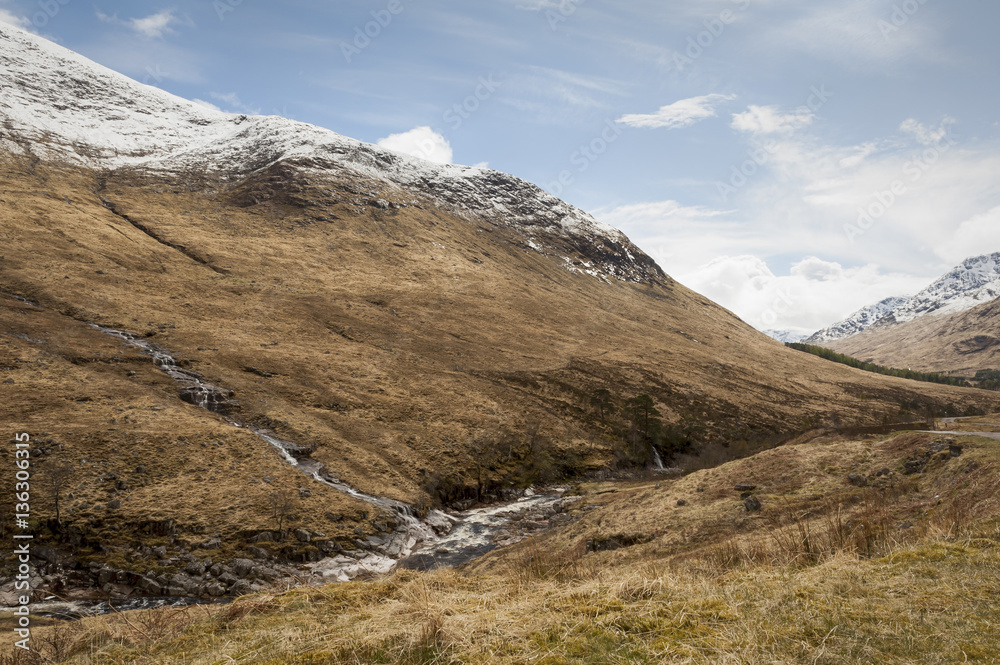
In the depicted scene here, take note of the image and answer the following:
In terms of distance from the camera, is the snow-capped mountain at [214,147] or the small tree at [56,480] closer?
the small tree at [56,480]

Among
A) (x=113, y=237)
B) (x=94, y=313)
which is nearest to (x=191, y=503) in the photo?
(x=94, y=313)

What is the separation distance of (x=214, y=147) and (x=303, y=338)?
115280mm

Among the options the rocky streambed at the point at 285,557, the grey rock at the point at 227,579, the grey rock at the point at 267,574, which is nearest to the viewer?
the rocky streambed at the point at 285,557

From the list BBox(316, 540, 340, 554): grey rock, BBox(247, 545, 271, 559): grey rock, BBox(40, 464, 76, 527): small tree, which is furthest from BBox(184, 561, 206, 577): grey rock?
BBox(40, 464, 76, 527): small tree

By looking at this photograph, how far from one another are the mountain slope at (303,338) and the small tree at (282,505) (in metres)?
0.47

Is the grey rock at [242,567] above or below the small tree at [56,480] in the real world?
below

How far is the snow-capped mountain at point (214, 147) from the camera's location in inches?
4744

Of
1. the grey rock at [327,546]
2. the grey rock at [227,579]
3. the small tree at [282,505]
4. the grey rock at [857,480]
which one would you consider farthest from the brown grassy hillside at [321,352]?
the grey rock at [857,480]

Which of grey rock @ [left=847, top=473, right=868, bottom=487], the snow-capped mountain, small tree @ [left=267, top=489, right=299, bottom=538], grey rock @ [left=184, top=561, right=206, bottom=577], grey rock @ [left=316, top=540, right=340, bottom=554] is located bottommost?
grey rock @ [left=316, top=540, right=340, bottom=554]

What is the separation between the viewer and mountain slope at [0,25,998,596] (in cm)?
3416

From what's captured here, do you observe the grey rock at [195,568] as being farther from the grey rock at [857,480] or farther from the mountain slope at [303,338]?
the grey rock at [857,480]

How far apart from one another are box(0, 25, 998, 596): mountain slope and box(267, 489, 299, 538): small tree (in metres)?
0.47

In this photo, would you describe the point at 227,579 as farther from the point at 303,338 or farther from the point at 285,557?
the point at 303,338

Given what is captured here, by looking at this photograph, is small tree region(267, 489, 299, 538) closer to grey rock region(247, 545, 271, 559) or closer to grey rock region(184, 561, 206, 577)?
grey rock region(247, 545, 271, 559)
